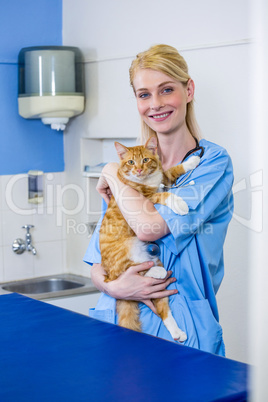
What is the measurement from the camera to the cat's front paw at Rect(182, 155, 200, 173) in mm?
1813

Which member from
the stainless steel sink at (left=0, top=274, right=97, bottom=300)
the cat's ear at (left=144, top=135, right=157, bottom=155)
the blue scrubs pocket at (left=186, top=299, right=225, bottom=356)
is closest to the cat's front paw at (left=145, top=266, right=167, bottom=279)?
the blue scrubs pocket at (left=186, top=299, right=225, bottom=356)

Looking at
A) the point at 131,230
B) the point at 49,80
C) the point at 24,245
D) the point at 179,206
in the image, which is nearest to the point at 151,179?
the point at 131,230

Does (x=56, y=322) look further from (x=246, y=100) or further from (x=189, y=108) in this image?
(x=246, y=100)

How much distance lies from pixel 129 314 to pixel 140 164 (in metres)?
0.50

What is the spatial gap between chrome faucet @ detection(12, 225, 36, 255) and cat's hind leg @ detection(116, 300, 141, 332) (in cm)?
167

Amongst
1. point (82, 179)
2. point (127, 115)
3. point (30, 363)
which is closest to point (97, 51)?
point (127, 115)

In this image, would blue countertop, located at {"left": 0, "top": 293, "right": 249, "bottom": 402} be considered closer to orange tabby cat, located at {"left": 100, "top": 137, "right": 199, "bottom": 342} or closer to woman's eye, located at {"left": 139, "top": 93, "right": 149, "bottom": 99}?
orange tabby cat, located at {"left": 100, "top": 137, "right": 199, "bottom": 342}

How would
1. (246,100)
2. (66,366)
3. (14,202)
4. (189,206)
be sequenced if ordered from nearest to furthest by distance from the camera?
(66,366)
(189,206)
(246,100)
(14,202)

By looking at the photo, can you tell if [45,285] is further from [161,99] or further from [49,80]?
[161,99]

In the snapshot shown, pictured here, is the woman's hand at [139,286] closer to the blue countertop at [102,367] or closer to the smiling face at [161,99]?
the blue countertop at [102,367]

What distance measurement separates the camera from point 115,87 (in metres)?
3.15

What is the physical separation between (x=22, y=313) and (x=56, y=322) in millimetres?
140

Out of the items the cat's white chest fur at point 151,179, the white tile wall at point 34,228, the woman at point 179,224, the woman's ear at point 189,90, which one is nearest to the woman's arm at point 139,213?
the woman at point 179,224

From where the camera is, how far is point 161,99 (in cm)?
186
